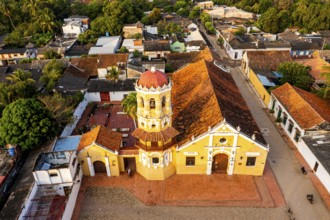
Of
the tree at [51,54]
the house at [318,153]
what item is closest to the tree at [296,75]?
the house at [318,153]

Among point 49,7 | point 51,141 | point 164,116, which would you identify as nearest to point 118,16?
point 49,7

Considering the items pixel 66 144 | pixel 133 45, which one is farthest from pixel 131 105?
pixel 133 45

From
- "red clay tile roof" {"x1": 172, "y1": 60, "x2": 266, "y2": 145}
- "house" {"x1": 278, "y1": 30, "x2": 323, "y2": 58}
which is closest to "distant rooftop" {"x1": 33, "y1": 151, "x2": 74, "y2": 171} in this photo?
"red clay tile roof" {"x1": 172, "y1": 60, "x2": 266, "y2": 145}

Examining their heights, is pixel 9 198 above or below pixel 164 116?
below

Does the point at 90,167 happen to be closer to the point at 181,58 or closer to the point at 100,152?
the point at 100,152

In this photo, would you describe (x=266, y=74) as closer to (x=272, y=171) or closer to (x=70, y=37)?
(x=272, y=171)

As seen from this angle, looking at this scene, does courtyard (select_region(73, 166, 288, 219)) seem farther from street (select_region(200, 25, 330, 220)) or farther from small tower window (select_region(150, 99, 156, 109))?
small tower window (select_region(150, 99, 156, 109))
